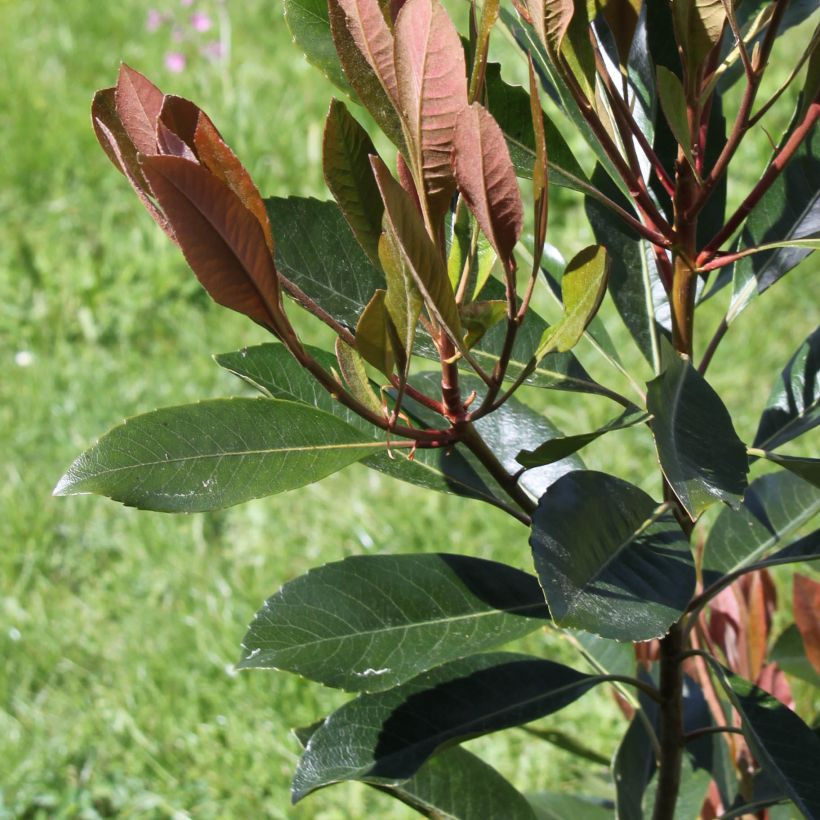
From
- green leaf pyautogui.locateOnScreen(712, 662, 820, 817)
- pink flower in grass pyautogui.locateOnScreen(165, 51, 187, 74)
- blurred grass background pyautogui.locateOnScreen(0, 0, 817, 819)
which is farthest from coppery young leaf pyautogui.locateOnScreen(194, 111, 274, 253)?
pink flower in grass pyautogui.locateOnScreen(165, 51, 187, 74)

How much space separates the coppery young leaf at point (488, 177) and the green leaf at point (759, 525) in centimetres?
64

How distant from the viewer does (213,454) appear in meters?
0.87

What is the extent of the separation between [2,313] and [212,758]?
76.7 inches

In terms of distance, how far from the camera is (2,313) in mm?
3840

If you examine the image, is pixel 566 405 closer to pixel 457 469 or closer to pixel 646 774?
pixel 646 774

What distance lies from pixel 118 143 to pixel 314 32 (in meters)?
0.22

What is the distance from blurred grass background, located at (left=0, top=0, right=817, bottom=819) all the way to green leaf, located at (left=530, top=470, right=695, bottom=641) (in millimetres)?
1245

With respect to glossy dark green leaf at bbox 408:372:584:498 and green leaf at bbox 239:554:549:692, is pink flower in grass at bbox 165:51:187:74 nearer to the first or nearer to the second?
glossy dark green leaf at bbox 408:372:584:498

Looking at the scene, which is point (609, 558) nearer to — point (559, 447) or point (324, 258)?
point (559, 447)

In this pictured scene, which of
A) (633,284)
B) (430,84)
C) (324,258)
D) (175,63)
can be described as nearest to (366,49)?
(430,84)

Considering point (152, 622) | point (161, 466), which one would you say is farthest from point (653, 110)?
point (152, 622)

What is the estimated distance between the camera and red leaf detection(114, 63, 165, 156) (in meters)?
0.77

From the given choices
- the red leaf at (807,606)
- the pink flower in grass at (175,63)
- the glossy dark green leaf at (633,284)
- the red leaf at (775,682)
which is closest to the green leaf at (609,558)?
the glossy dark green leaf at (633,284)

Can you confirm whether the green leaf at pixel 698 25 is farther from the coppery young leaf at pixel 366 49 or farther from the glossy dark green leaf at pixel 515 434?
the glossy dark green leaf at pixel 515 434
